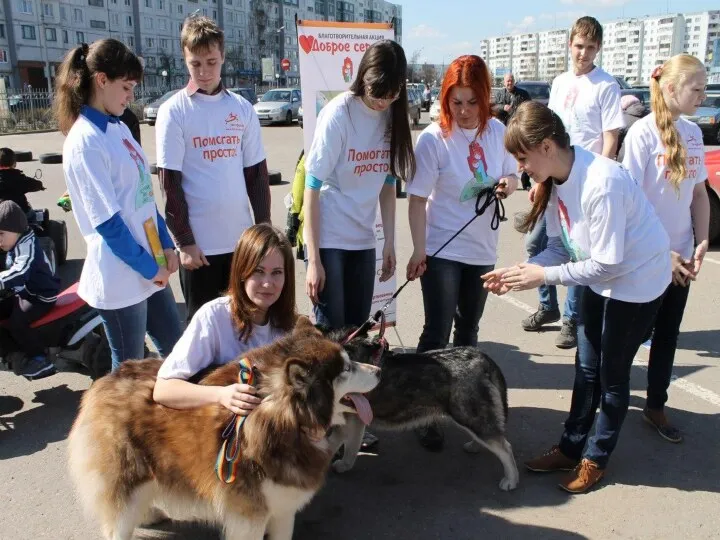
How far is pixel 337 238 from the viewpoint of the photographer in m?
3.50

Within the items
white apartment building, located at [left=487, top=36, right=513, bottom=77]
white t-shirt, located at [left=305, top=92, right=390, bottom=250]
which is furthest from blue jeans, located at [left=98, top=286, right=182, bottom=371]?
white apartment building, located at [left=487, top=36, right=513, bottom=77]

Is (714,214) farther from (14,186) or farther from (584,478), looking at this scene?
(14,186)

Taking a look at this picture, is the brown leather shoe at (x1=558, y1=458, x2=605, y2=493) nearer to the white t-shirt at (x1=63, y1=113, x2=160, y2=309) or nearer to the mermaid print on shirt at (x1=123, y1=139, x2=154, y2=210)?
the white t-shirt at (x1=63, y1=113, x2=160, y2=309)

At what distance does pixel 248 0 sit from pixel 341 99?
327 ft

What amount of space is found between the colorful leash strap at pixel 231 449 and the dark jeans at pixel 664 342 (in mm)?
2690

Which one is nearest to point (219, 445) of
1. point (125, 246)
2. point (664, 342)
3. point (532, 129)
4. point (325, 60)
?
point (125, 246)

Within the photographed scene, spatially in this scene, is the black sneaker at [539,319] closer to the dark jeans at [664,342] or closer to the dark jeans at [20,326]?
the dark jeans at [664,342]

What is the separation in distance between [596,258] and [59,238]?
22.5ft

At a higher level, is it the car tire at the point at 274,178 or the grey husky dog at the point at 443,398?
the car tire at the point at 274,178

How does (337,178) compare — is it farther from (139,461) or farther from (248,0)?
(248,0)

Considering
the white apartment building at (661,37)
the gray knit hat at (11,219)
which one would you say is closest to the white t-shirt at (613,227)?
the gray knit hat at (11,219)

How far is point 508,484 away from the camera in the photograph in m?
3.32

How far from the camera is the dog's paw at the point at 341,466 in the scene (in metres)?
3.52

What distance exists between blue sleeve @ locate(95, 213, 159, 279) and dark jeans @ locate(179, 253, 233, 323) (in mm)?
701
